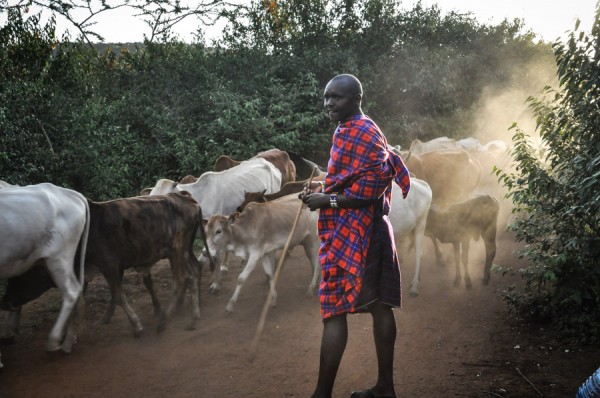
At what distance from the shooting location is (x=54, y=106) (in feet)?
33.6

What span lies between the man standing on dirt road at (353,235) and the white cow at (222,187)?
502cm

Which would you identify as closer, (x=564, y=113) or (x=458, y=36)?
(x=564, y=113)

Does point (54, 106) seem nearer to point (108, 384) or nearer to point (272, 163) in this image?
point (272, 163)

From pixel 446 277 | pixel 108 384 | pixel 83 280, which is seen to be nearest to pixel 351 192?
pixel 108 384

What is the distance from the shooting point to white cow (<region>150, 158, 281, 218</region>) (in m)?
8.52

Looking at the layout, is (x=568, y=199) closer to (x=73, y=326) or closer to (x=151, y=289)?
(x=151, y=289)

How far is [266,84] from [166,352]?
10.6 m

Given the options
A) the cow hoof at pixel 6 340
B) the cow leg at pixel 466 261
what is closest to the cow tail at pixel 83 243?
the cow hoof at pixel 6 340

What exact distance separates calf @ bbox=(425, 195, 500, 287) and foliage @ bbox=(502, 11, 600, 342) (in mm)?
1730

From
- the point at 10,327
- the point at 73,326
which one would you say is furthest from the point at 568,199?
the point at 10,327

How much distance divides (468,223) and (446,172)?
2.29 meters

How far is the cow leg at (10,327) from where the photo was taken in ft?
17.8

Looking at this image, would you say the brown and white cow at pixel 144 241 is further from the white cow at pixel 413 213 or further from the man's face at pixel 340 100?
the man's face at pixel 340 100

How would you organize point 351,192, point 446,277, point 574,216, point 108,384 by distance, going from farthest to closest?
point 446,277 → point 574,216 → point 108,384 → point 351,192
